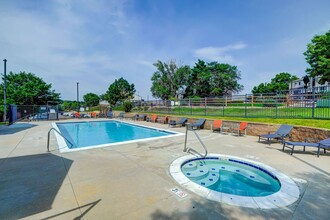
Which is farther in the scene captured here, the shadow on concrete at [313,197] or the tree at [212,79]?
the tree at [212,79]

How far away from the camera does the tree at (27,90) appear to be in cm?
2723

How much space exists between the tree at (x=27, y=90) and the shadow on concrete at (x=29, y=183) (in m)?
29.8

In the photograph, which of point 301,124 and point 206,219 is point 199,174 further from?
point 301,124

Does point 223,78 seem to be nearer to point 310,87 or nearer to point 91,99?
point 310,87

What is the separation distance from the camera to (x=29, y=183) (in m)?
3.46

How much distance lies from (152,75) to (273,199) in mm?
45520

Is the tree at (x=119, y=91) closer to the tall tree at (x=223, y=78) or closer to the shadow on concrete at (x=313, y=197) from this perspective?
the tall tree at (x=223, y=78)

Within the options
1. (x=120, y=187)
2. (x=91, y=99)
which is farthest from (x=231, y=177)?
(x=91, y=99)

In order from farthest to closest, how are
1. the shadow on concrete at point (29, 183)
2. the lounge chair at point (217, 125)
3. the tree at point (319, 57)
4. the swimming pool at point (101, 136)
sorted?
the tree at point (319, 57) → the lounge chair at point (217, 125) → the swimming pool at point (101, 136) → the shadow on concrete at point (29, 183)

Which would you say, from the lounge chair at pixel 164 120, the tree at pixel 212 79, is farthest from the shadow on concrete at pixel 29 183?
the tree at pixel 212 79

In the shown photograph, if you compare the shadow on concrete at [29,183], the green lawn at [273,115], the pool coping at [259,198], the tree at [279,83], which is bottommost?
the shadow on concrete at [29,183]

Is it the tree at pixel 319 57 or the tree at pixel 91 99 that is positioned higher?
the tree at pixel 319 57

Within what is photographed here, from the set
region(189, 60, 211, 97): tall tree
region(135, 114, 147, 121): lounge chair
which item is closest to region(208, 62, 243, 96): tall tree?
region(189, 60, 211, 97): tall tree

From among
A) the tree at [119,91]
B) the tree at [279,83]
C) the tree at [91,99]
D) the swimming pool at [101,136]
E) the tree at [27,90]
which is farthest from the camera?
the tree at [91,99]
